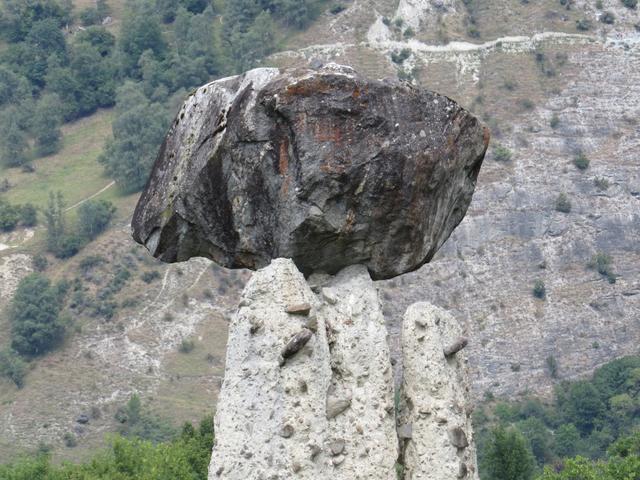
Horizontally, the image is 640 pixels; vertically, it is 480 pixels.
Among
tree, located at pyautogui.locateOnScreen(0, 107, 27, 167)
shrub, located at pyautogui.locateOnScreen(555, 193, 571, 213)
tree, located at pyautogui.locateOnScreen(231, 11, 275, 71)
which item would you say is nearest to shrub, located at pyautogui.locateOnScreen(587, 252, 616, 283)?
shrub, located at pyautogui.locateOnScreen(555, 193, 571, 213)

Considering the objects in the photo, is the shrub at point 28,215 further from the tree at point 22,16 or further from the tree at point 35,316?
the tree at point 22,16

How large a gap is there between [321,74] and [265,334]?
267 cm

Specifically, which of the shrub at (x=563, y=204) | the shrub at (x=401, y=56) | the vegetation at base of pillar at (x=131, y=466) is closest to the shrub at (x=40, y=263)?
the shrub at (x=401, y=56)

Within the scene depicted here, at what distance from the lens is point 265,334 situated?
45.9 feet

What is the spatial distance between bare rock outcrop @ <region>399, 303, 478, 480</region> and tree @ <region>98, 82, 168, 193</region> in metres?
110

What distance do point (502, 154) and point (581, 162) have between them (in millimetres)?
6968

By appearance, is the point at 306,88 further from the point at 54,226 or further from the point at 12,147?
the point at 12,147

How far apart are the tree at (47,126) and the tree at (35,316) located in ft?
99.0

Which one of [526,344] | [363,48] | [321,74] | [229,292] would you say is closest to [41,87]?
[363,48]

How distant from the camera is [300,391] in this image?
45.2 feet

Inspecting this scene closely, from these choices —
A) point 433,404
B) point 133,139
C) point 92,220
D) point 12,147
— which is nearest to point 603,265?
point 92,220

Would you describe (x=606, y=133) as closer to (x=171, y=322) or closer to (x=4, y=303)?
(x=171, y=322)

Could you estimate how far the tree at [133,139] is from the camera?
422 feet

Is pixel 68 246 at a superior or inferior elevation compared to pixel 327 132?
inferior
